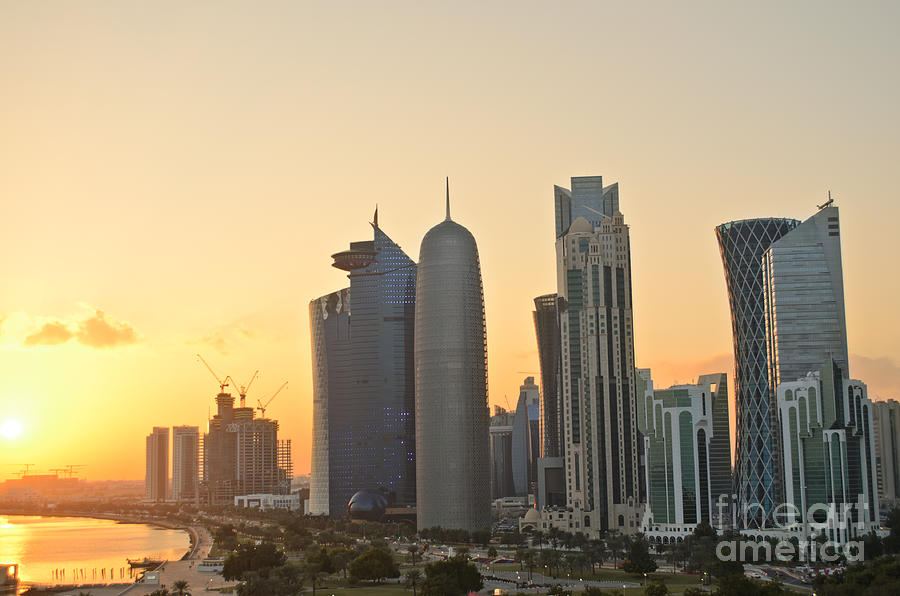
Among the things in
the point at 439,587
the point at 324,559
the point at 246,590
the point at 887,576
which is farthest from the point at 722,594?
the point at 324,559

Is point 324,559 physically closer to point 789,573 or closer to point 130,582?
point 130,582

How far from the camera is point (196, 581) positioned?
591ft

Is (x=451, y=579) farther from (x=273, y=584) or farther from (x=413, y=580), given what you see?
(x=273, y=584)

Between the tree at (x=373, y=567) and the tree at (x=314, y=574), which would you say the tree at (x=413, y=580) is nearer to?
the tree at (x=373, y=567)

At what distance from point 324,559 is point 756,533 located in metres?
78.5

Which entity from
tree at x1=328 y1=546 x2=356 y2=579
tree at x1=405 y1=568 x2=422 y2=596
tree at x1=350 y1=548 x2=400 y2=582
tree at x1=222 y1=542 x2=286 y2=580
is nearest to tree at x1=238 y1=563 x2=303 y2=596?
tree at x1=350 y1=548 x2=400 y2=582

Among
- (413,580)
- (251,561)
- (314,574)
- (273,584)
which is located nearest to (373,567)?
(314,574)

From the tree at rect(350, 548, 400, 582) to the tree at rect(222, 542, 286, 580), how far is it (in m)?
13.9

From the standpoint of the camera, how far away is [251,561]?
554 feet

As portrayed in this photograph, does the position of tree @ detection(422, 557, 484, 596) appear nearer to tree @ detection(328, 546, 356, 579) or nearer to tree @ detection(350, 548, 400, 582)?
tree @ detection(350, 548, 400, 582)

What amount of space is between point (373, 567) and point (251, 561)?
68.4 ft

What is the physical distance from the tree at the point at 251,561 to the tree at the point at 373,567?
13927 mm

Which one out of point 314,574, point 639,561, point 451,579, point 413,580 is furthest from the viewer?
point 639,561

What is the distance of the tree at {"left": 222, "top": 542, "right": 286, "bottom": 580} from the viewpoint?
168 m
